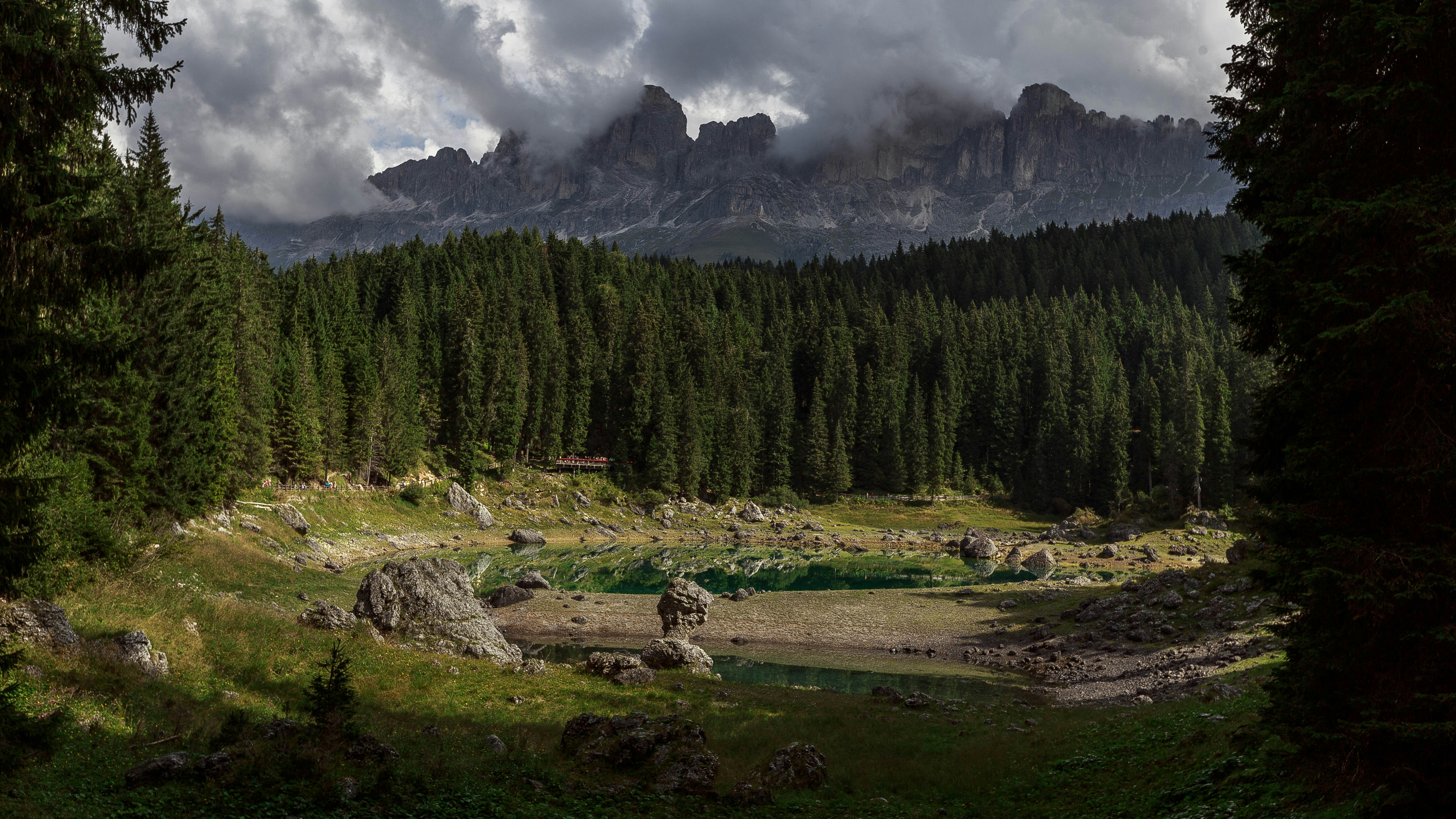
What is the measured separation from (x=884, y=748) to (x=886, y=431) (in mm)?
104390

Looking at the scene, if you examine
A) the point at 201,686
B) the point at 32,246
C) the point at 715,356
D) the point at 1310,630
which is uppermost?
the point at 715,356

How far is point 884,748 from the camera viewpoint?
2194cm

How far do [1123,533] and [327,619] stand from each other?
7947 centimetres

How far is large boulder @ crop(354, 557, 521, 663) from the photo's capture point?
30531 millimetres

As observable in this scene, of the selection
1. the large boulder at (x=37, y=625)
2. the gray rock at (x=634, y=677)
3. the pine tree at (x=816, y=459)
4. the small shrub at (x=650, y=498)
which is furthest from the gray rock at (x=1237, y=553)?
the pine tree at (x=816, y=459)

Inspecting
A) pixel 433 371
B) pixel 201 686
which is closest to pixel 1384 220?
pixel 201 686

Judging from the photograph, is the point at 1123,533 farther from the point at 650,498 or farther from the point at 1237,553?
the point at 650,498

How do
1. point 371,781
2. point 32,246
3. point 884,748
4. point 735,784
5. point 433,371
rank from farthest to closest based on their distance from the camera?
point 433,371, point 884,748, point 735,784, point 371,781, point 32,246

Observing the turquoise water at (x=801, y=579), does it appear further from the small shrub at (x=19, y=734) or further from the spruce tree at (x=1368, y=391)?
the spruce tree at (x=1368, y=391)

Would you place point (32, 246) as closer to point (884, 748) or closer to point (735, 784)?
point (735, 784)

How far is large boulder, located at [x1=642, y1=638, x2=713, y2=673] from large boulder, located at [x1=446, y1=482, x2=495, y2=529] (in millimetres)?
54609

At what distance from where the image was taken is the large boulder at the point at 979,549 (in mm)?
74938

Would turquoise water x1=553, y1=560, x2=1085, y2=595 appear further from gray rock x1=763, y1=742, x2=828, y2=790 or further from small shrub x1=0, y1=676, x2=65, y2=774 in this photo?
small shrub x1=0, y1=676, x2=65, y2=774

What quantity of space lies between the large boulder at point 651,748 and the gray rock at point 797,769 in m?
1.60
